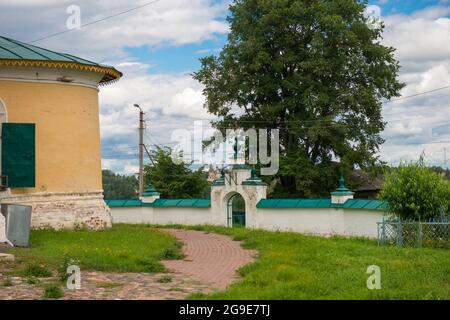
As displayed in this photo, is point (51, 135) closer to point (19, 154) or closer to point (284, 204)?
point (19, 154)

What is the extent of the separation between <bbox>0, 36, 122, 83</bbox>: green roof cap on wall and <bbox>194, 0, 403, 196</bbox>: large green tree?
10.7 meters

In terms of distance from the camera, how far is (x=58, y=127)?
1808cm

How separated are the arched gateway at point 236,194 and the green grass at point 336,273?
6.94 m

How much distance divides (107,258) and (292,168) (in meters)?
16.8

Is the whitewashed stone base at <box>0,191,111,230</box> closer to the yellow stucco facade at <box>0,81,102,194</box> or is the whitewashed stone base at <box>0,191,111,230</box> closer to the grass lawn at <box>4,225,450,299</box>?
the yellow stucco facade at <box>0,81,102,194</box>

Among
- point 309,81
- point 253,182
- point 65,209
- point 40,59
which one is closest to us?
point 40,59

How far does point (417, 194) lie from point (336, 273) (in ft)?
21.0

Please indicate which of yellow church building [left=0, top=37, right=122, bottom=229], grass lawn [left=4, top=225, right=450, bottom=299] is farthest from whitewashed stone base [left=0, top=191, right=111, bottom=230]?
grass lawn [left=4, top=225, right=450, bottom=299]

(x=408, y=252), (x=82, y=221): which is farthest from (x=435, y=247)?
(x=82, y=221)

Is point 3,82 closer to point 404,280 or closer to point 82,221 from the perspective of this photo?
point 82,221

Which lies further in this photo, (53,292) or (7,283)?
(7,283)

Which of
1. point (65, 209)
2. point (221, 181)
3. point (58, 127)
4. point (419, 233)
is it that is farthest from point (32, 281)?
point (221, 181)

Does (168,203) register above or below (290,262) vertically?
above
